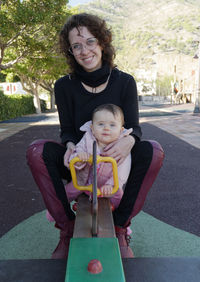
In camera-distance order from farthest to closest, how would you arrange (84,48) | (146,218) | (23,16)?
(23,16) < (146,218) < (84,48)

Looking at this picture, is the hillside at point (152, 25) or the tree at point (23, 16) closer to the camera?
the tree at point (23, 16)

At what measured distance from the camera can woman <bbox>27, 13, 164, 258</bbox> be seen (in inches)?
66.7

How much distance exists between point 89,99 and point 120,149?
1.78 feet

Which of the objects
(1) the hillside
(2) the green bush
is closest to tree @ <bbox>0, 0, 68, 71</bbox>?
(2) the green bush

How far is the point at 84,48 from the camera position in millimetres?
1908

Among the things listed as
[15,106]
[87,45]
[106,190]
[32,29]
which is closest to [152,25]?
[15,106]

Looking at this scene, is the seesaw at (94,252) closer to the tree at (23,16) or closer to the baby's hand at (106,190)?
the baby's hand at (106,190)

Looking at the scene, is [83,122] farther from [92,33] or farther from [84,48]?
[92,33]

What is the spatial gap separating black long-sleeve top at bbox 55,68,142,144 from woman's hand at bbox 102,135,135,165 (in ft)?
0.81

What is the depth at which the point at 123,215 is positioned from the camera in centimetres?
174

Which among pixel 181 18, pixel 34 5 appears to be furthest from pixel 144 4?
pixel 34 5

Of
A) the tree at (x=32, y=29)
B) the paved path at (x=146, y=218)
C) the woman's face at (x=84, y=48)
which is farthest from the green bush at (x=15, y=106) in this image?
the woman's face at (x=84, y=48)

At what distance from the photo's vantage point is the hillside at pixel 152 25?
329 ft

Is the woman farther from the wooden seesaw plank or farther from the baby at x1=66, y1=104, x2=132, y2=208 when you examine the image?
the wooden seesaw plank
